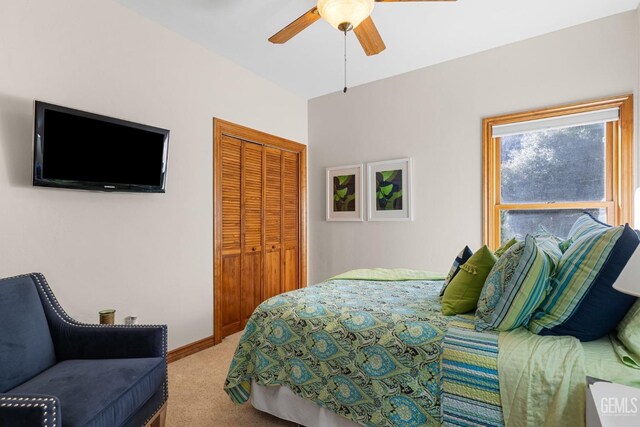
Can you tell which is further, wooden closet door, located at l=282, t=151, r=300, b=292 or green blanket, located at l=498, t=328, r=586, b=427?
wooden closet door, located at l=282, t=151, r=300, b=292

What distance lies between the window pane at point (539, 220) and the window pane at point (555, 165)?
0.10 metres

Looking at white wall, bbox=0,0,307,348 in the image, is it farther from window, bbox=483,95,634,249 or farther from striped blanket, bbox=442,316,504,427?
window, bbox=483,95,634,249

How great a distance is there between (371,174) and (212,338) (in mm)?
2401

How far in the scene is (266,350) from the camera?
71.3 inches

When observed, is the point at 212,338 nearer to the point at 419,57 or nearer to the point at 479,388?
the point at 479,388

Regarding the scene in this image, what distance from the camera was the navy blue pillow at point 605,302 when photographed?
4.03 feet

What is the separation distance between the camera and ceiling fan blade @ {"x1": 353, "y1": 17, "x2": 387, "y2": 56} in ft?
6.72

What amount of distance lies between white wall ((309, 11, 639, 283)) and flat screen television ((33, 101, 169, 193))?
2.16 m

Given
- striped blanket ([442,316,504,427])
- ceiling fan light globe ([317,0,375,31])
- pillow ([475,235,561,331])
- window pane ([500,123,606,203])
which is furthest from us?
window pane ([500,123,606,203])

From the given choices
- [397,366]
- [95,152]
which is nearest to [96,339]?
[95,152]

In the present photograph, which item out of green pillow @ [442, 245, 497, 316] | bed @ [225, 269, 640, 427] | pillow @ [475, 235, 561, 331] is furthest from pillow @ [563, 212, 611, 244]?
bed @ [225, 269, 640, 427]

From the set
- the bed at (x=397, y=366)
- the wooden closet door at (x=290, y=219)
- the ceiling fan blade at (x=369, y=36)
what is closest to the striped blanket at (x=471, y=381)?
the bed at (x=397, y=366)

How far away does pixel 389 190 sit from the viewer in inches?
144

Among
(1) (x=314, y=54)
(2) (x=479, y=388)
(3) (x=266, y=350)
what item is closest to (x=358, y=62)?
(1) (x=314, y=54)
